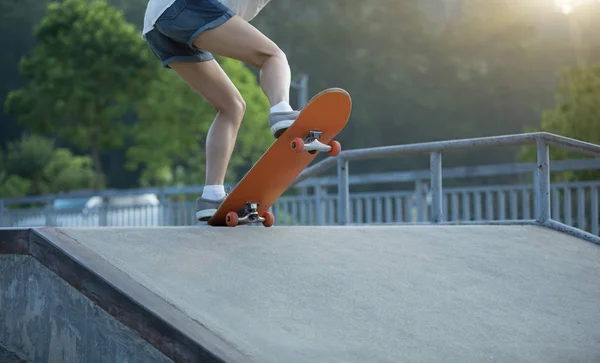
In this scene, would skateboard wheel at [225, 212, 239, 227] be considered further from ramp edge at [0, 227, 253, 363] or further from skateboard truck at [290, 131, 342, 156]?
ramp edge at [0, 227, 253, 363]

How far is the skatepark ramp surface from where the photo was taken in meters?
2.67

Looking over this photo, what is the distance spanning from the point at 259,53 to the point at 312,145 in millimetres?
568

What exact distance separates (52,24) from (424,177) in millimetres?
23991

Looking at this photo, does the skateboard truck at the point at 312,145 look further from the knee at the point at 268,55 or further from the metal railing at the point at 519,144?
the metal railing at the point at 519,144

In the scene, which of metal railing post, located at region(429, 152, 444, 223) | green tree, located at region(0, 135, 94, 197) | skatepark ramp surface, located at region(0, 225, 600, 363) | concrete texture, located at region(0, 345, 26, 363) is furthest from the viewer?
green tree, located at region(0, 135, 94, 197)

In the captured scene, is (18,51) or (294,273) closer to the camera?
(294,273)

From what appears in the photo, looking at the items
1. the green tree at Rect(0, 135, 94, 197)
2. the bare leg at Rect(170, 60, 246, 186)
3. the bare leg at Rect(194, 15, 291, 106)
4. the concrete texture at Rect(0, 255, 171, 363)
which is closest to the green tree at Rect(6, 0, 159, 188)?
the green tree at Rect(0, 135, 94, 197)

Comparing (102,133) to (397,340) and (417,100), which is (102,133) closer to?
(417,100)

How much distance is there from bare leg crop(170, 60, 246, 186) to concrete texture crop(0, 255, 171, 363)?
5.13ft

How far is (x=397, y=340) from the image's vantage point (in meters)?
2.86

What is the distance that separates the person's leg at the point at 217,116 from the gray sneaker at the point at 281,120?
0.40 meters

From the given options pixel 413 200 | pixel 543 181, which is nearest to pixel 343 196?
pixel 543 181

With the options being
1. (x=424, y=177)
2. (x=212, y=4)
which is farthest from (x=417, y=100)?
(x=212, y=4)

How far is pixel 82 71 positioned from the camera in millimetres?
30125
